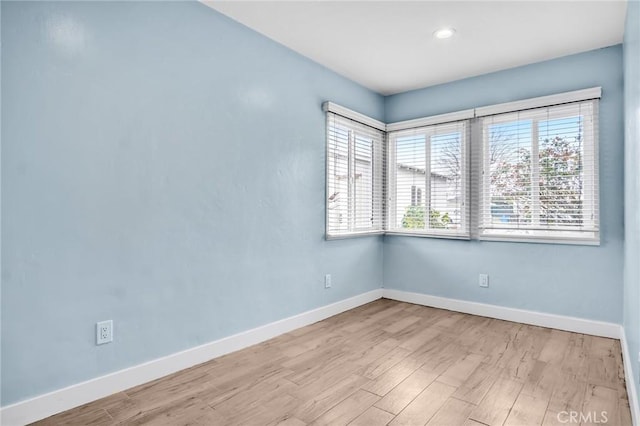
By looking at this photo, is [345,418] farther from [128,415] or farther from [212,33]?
[212,33]

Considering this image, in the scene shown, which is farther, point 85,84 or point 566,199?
point 566,199

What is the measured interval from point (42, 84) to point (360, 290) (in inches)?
128

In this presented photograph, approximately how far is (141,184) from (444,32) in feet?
8.01

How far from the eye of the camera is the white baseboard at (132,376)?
176cm

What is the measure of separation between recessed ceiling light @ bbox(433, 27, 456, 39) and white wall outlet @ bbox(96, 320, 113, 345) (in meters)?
2.97

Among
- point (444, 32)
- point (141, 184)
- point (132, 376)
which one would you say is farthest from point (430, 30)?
point (132, 376)

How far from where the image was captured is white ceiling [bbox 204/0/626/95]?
99.0 inches

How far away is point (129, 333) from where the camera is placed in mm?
2133

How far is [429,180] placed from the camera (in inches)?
160

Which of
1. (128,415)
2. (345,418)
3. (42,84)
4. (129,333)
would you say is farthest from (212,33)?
(345,418)

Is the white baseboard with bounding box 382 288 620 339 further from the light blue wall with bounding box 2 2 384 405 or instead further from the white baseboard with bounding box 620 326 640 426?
the light blue wall with bounding box 2 2 384 405
